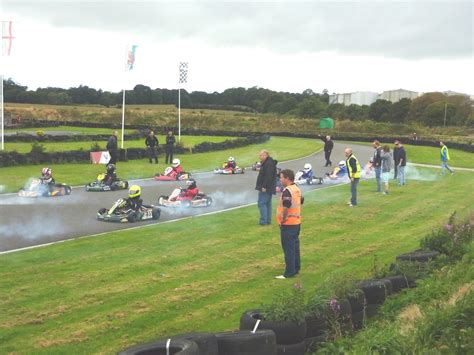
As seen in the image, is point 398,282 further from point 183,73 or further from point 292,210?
point 183,73

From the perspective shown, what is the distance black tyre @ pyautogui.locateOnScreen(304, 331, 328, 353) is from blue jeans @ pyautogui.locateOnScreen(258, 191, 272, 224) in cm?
752

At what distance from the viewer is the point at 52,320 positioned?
23.8 ft

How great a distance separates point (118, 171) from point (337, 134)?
41.9m

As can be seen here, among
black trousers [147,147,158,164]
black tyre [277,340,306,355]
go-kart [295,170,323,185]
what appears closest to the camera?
black tyre [277,340,306,355]

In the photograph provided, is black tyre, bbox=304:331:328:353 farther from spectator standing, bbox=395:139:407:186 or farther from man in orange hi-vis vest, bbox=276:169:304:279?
spectator standing, bbox=395:139:407:186

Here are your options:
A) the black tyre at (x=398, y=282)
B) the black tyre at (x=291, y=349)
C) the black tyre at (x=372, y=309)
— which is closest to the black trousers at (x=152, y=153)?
the black tyre at (x=398, y=282)

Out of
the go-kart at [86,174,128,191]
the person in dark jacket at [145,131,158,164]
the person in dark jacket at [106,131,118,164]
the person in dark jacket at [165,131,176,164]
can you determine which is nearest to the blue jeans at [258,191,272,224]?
the go-kart at [86,174,128,191]

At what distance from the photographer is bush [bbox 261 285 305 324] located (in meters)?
6.09

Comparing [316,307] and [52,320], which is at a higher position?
[316,307]

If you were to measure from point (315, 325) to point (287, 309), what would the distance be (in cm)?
49

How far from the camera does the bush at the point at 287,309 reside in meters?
6.09

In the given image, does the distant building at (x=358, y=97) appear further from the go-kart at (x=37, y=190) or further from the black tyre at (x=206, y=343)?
the black tyre at (x=206, y=343)

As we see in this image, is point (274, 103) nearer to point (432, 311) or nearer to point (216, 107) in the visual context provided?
point (216, 107)

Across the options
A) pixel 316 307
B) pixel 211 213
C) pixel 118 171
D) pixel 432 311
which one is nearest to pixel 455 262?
pixel 432 311
